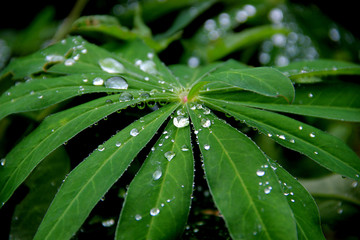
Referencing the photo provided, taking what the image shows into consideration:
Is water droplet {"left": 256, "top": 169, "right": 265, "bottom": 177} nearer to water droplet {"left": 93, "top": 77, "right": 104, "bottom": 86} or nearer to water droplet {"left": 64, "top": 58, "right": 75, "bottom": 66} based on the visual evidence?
water droplet {"left": 93, "top": 77, "right": 104, "bottom": 86}

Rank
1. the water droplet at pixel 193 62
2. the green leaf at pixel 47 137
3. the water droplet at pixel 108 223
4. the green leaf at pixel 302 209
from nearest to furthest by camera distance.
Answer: the green leaf at pixel 302 209 → the green leaf at pixel 47 137 → the water droplet at pixel 108 223 → the water droplet at pixel 193 62

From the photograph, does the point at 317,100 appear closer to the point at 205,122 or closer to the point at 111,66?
the point at 205,122

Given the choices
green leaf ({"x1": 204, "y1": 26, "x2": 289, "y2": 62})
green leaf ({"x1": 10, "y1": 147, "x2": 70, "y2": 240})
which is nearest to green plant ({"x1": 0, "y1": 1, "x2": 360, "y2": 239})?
green leaf ({"x1": 10, "y1": 147, "x2": 70, "y2": 240})

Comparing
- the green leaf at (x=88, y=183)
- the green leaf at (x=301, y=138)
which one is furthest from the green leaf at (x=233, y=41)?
the green leaf at (x=88, y=183)

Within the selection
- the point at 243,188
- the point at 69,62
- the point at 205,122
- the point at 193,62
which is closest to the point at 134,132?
the point at 205,122

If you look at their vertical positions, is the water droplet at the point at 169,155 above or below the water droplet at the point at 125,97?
below

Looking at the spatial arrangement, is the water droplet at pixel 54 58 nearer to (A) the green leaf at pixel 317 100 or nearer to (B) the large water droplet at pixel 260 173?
(A) the green leaf at pixel 317 100

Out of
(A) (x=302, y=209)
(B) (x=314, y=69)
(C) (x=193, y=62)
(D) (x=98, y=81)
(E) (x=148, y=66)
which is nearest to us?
(A) (x=302, y=209)

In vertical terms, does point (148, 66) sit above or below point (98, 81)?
above
